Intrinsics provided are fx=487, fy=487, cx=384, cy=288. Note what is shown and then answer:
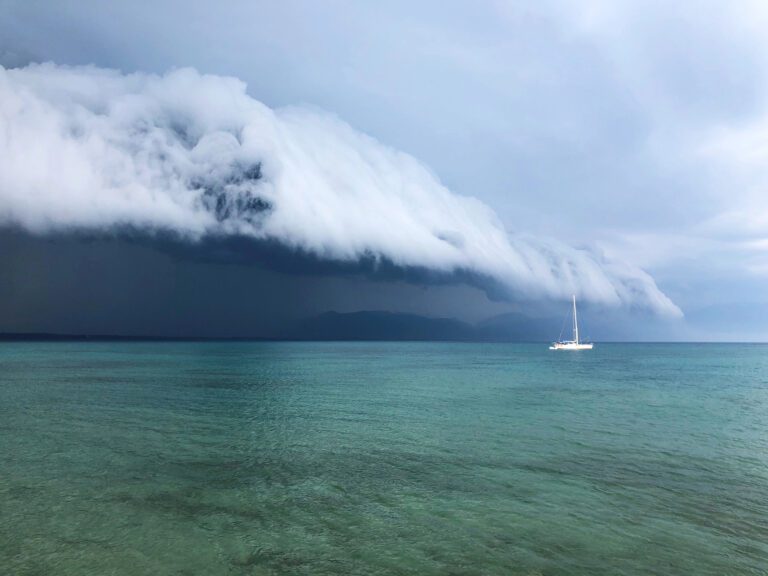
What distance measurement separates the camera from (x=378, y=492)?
23672 mm

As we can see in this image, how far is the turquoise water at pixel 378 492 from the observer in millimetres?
16812

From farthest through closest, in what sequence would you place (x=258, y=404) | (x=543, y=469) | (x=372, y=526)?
(x=258, y=404), (x=543, y=469), (x=372, y=526)

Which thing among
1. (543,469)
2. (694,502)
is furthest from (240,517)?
(694,502)

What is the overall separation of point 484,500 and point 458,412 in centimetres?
2848

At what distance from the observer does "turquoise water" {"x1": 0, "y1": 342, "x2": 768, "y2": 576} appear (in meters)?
16.8

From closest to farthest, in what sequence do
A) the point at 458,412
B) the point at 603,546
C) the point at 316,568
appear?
the point at 316,568 → the point at 603,546 → the point at 458,412

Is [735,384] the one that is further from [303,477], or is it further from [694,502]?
[303,477]

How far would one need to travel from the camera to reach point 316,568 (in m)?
16.0

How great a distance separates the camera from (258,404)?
55.2 m

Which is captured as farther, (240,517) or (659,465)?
(659,465)

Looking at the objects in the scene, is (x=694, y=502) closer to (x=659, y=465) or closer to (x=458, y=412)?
(x=659, y=465)

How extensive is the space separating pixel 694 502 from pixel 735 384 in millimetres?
83895

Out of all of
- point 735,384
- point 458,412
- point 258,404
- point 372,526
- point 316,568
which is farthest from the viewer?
point 735,384

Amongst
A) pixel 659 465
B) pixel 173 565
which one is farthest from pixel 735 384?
pixel 173 565
